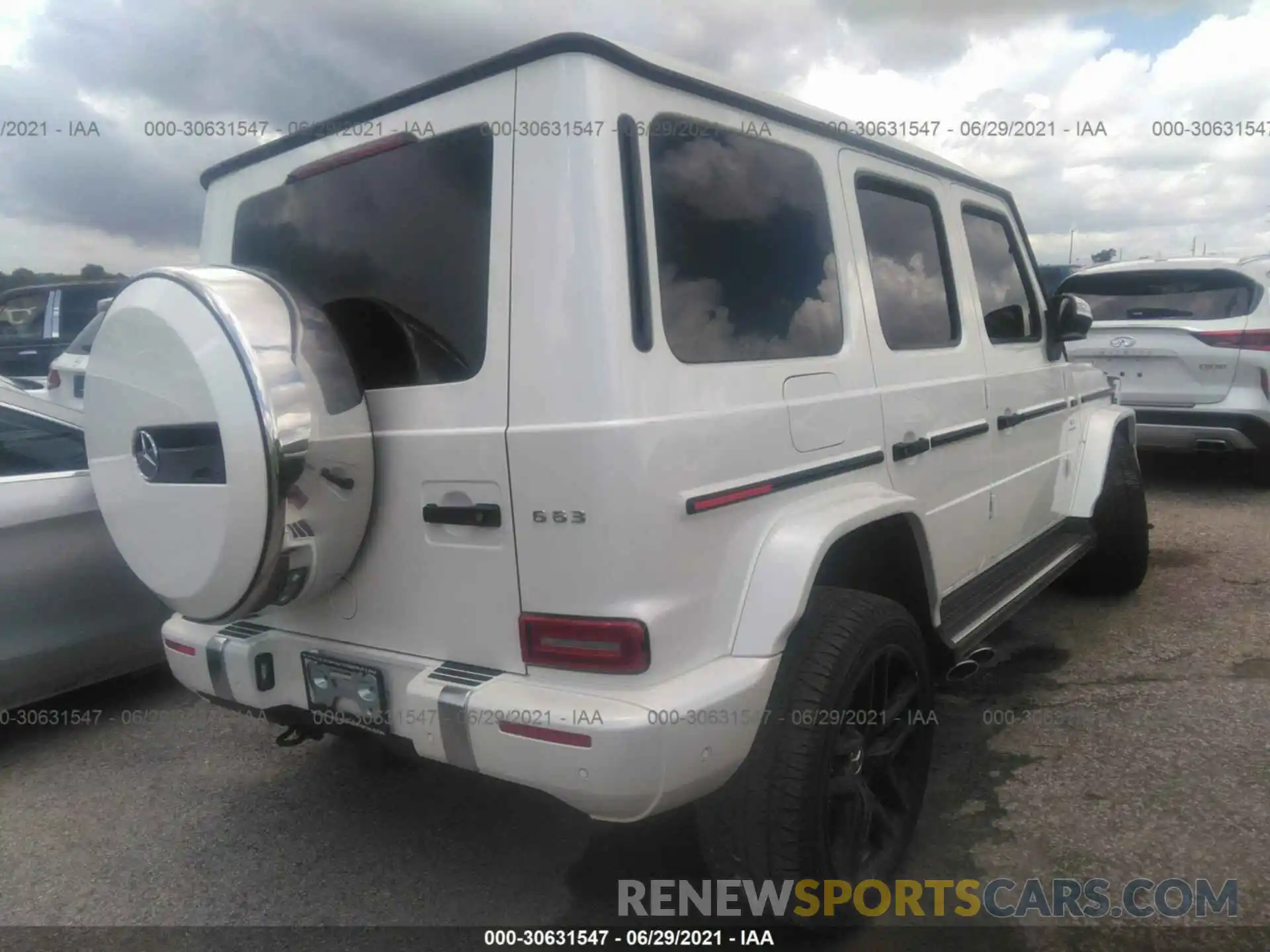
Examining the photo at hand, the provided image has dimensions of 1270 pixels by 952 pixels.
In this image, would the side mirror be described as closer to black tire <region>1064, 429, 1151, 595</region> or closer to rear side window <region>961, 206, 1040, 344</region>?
rear side window <region>961, 206, 1040, 344</region>

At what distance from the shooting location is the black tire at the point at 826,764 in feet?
6.93

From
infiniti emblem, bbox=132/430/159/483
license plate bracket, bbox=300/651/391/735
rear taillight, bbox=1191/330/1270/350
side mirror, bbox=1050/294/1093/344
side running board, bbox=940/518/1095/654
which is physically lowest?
side running board, bbox=940/518/1095/654

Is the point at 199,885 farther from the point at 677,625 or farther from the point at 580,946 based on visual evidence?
the point at 677,625

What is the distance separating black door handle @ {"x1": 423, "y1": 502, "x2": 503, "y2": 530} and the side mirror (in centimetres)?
306

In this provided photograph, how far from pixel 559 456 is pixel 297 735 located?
5.42ft

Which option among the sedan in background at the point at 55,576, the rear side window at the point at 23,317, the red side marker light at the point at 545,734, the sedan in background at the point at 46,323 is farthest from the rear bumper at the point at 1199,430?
the rear side window at the point at 23,317

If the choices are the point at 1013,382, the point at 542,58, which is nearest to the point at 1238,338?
the point at 1013,382

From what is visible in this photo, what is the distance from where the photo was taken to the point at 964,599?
10.6ft

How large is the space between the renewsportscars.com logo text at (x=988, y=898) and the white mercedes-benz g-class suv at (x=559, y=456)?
11cm

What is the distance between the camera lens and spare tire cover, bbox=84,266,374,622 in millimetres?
1975

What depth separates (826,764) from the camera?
2.16 m

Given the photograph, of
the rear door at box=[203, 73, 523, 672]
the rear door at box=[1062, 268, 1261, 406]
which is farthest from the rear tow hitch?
the rear door at box=[1062, 268, 1261, 406]

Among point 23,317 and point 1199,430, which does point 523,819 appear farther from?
point 23,317

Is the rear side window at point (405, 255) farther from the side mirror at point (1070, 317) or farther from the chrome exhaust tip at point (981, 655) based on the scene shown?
the side mirror at point (1070, 317)
